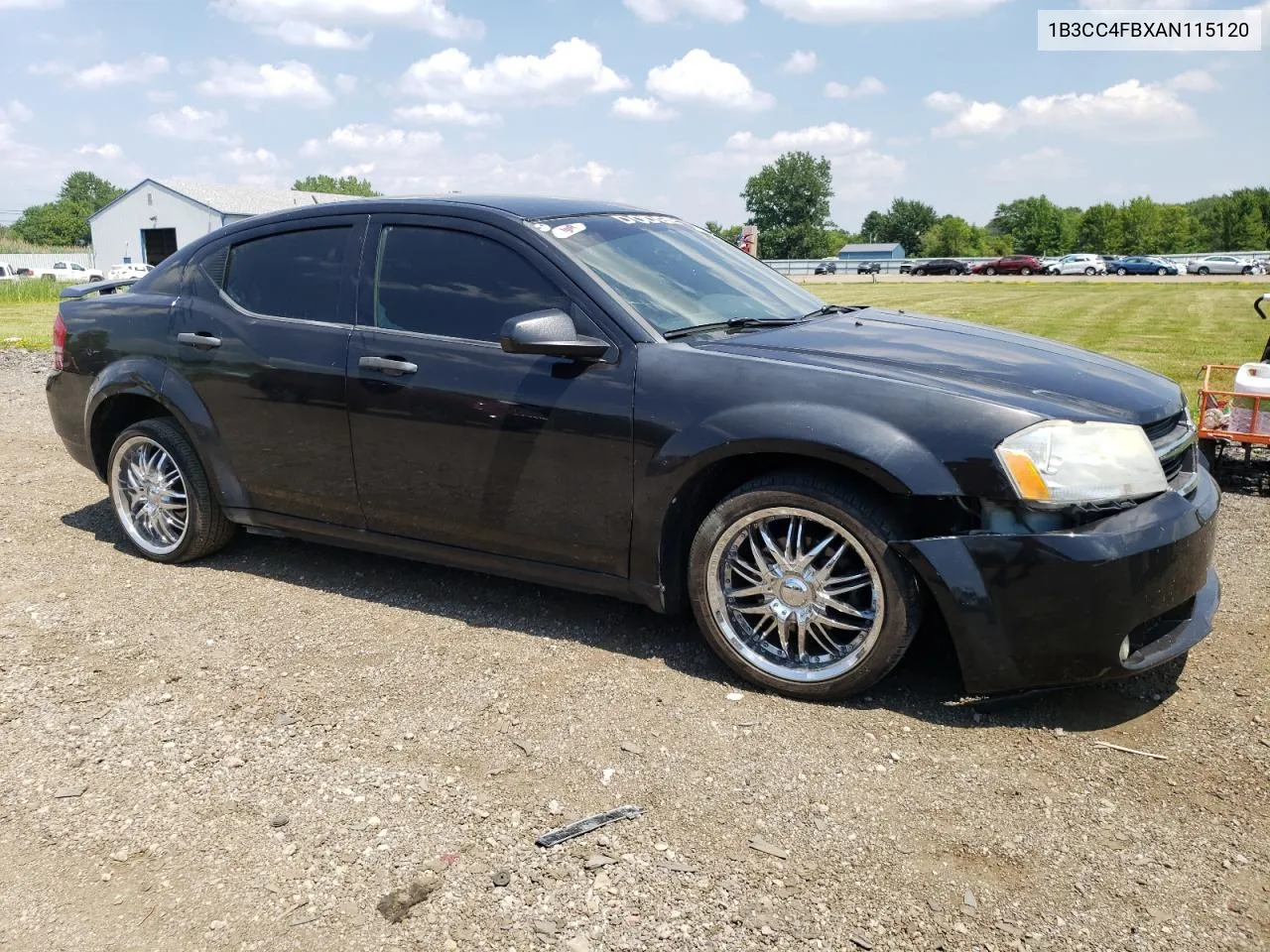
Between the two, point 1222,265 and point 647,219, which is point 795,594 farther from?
point 1222,265

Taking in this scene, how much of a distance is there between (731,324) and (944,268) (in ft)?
232

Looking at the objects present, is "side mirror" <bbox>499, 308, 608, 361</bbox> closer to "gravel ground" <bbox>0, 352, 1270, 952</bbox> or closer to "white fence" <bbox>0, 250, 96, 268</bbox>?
"gravel ground" <bbox>0, 352, 1270, 952</bbox>

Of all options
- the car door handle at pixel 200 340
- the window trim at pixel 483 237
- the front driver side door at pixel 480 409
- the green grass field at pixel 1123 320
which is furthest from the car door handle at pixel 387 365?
the green grass field at pixel 1123 320

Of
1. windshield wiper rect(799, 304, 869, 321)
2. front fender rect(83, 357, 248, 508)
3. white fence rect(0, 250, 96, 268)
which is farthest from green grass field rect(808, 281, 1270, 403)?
white fence rect(0, 250, 96, 268)

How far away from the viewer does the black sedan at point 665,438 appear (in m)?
3.15

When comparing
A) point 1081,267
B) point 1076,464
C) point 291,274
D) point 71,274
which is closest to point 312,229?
point 291,274

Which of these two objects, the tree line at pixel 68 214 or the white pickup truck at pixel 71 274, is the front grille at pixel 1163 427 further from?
the tree line at pixel 68 214

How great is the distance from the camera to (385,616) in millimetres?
4371

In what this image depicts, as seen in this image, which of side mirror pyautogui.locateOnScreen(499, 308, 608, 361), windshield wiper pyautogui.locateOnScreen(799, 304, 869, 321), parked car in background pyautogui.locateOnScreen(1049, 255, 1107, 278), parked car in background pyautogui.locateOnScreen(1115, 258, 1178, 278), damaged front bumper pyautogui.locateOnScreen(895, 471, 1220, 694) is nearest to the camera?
damaged front bumper pyautogui.locateOnScreen(895, 471, 1220, 694)

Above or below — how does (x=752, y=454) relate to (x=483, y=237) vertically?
below

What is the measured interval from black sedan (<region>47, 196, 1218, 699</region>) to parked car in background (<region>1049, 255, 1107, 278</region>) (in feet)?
219

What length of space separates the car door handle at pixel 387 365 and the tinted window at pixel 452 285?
15 centimetres

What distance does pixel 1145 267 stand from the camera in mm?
63844

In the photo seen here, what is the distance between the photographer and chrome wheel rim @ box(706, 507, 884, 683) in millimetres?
3389
